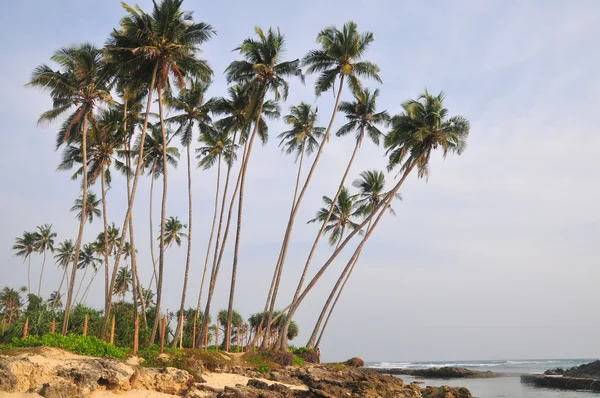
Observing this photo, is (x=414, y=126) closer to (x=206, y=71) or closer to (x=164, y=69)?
(x=206, y=71)

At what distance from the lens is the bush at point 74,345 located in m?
15.4

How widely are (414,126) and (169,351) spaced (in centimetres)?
1691

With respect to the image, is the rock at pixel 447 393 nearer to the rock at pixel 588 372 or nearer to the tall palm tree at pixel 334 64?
the tall palm tree at pixel 334 64

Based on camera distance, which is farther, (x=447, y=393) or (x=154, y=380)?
(x=447, y=393)

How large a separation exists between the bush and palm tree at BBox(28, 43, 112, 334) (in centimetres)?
537

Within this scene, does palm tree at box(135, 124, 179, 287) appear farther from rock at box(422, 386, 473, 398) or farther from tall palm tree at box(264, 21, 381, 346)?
rock at box(422, 386, 473, 398)

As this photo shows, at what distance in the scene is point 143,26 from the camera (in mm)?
19812

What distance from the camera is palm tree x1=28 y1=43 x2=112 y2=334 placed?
2119 centimetres

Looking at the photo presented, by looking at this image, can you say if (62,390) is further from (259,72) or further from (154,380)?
(259,72)

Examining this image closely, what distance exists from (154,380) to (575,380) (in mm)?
28586

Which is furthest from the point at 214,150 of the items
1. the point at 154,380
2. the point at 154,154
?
the point at 154,380

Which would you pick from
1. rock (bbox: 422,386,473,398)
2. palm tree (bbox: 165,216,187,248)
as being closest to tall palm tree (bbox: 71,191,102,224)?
palm tree (bbox: 165,216,187,248)

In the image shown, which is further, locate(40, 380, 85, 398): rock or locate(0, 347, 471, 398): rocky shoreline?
locate(0, 347, 471, 398): rocky shoreline

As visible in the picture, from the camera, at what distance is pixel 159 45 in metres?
19.8
